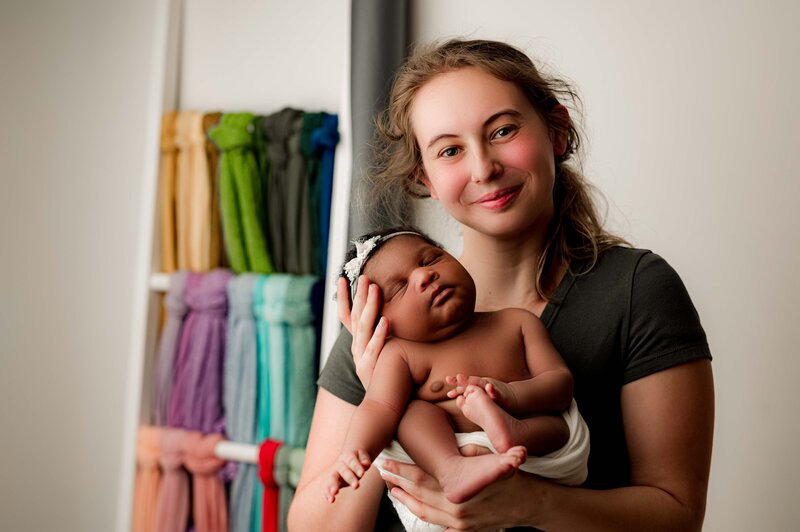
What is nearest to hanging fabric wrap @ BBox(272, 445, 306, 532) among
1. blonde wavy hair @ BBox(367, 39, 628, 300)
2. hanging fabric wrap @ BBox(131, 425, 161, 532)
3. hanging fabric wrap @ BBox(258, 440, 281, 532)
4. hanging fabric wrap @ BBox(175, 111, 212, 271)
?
hanging fabric wrap @ BBox(258, 440, 281, 532)

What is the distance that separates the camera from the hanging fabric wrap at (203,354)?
5.89ft

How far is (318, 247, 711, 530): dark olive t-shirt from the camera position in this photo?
3.42 ft

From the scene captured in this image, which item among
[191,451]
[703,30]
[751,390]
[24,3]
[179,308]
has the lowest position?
[191,451]

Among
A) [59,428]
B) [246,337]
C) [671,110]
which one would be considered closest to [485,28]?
[671,110]

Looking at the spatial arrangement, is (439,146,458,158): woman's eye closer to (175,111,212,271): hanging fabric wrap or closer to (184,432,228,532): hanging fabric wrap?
(175,111,212,271): hanging fabric wrap

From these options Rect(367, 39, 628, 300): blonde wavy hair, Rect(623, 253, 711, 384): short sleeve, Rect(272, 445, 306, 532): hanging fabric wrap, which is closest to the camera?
Rect(623, 253, 711, 384): short sleeve

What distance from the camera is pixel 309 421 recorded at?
172 centimetres

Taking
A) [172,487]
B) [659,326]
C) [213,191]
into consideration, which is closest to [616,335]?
[659,326]

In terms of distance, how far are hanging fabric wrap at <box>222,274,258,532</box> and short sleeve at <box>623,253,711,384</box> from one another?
3.09ft

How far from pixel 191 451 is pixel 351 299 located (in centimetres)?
89

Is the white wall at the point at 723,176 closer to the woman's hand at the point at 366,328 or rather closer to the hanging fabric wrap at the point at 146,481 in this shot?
the woman's hand at the point at 366,328

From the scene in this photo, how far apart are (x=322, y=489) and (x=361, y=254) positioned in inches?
13.4

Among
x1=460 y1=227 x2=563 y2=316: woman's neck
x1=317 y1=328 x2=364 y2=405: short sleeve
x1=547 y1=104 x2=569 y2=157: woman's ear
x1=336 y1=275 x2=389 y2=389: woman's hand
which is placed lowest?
x1=317 y1=328 x2=364 y2=405: short sleeve

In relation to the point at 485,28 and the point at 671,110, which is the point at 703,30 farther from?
the point at 485,28
